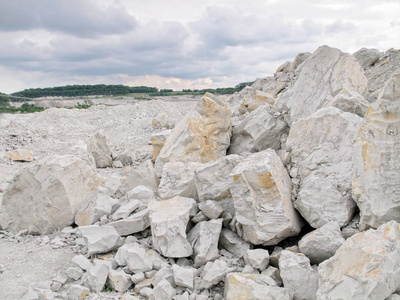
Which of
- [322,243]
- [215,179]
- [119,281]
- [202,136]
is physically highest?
[202,136]

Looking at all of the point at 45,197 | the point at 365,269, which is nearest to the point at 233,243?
the point at 365,269

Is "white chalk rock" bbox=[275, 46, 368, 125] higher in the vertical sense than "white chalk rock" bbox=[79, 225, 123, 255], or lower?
higher

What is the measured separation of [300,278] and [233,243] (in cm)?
124

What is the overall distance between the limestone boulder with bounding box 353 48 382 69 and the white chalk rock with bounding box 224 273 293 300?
11792 millimetres

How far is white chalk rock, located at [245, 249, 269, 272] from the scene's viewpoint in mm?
4176

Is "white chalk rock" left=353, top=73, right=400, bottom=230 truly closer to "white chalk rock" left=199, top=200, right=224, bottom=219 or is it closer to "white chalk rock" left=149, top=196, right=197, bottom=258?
"white chalk rock" left=199, top=200, right=224, bottom=219

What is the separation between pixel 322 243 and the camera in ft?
13.4

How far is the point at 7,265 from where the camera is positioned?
4.87 metres

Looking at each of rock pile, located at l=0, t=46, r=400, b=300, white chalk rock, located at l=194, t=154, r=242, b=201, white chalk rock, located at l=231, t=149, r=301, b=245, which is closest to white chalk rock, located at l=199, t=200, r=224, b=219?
rock pile, located at l=0, t=46, r=400, b=300

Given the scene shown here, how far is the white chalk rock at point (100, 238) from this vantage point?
4902 millimetres

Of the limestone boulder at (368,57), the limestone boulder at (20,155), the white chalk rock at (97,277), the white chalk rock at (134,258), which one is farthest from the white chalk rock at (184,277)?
the limestone boulder at (368,57)

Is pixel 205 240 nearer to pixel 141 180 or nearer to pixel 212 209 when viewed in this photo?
pixel 212 209

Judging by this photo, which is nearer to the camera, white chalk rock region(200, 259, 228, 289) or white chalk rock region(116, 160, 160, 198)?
white chalk rock region(200, 259, 228, 289)

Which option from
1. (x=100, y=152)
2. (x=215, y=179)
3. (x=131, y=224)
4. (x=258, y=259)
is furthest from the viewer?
(x=100, y=152)
